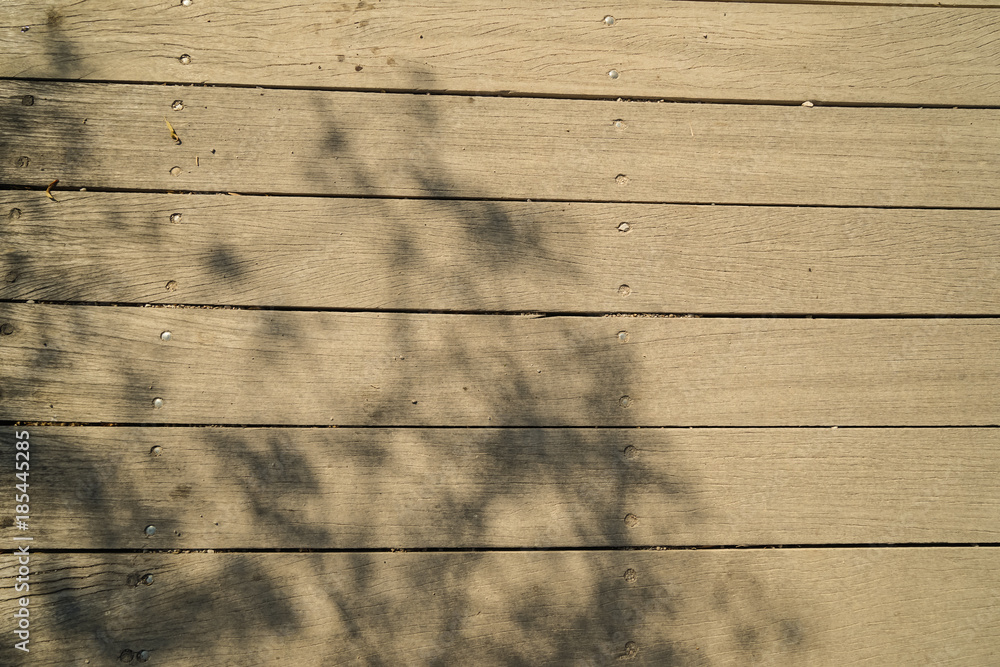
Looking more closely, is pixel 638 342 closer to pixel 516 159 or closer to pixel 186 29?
pixel 516 159

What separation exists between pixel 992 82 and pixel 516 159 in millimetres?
1467

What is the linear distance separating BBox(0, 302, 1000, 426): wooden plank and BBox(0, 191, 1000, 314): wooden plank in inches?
2.3

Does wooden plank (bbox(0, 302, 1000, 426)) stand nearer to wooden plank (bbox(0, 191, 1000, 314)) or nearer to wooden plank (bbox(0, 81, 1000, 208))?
wooden plank (bbox(0, 191, 1000, 314))

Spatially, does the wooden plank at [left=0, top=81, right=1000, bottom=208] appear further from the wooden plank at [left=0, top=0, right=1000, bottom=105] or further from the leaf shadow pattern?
the leaf shadow pattern

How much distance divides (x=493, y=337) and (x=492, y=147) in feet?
1.81

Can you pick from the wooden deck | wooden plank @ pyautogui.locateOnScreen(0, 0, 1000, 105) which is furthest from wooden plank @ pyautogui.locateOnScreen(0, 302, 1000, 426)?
wooden plank @ pyautogui.locateOnScreen(0, 0, 1000, 105)

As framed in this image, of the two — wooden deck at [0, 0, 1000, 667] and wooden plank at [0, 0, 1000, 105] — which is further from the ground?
wooden plank at [0, 0, 1000, 105]

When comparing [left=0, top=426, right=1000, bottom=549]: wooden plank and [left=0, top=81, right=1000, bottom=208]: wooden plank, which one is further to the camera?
[left=0, top=81, right=1000, bottom=208]: wooden plank

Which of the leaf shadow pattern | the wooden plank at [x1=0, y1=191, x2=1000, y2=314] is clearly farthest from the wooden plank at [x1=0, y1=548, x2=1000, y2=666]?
the wooden plank at [x1=0, y1=191, x2=1000, y2=314]

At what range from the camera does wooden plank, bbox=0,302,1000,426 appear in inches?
64.0

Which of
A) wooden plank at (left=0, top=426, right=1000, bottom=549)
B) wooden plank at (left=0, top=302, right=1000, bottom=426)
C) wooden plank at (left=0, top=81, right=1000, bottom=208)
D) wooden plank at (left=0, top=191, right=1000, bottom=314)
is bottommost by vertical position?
wooden plank at (left=0, top=426, right=1000, bottom=549)

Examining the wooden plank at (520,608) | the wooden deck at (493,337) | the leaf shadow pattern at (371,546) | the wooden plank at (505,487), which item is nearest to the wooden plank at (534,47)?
the wooden deck at (493,337)

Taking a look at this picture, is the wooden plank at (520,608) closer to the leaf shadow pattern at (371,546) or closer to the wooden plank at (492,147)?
the leaf shadow pattern at (371,546)

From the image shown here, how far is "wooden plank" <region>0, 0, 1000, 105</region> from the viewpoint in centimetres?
174
